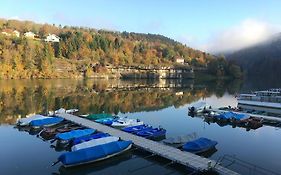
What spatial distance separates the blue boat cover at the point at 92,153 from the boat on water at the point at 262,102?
4516cm

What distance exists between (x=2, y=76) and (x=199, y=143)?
426ft

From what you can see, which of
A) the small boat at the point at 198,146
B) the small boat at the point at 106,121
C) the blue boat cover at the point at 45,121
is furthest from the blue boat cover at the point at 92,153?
the blue boat cover at the point at 45,121

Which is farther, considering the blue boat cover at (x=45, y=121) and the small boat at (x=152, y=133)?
the blue boat cover at (x=45, y=121)

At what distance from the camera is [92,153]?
32.3 m

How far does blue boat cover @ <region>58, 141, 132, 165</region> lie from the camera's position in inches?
1212

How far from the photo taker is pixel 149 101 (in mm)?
84000

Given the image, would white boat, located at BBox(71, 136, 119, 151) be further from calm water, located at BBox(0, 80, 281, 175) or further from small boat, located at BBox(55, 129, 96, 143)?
small boat, located at BBox(55, 129, 96, 143)

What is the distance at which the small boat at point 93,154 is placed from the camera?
30.8 meters

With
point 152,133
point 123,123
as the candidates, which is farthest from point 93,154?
point 123,123

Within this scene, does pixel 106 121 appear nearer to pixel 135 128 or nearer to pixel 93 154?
pixel 135 128

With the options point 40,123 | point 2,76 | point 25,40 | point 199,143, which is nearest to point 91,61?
point 25,40

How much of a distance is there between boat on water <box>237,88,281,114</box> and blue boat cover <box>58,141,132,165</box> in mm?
45163

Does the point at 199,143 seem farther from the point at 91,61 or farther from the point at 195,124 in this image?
the point at 91,61

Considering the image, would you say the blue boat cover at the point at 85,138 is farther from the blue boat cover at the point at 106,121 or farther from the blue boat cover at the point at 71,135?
the blue boat cover at the point at 106,121
